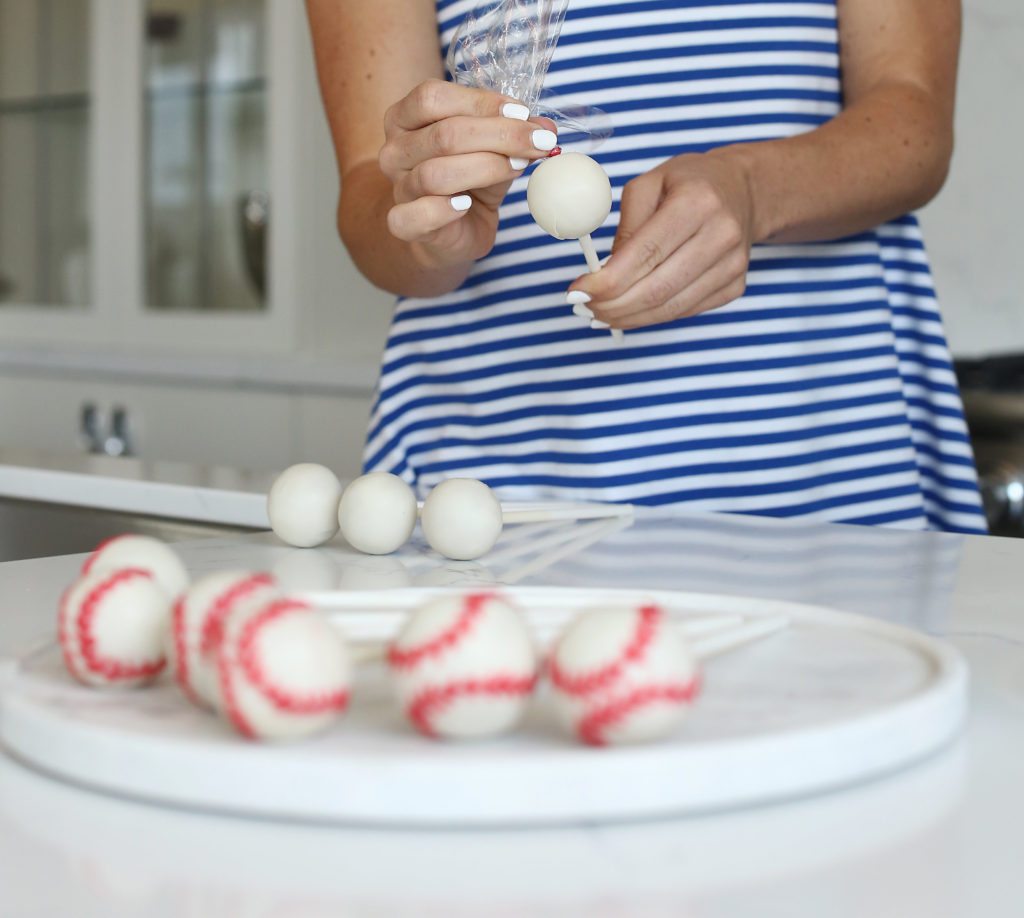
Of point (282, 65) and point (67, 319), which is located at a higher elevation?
point (282, 65)

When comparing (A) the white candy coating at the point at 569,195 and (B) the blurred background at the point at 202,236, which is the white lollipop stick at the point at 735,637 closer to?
(A) the white candy coating at the point at 569,195

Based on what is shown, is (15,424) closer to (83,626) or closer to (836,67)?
(836,67)

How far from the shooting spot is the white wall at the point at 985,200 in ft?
7.07

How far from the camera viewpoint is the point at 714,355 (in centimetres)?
104

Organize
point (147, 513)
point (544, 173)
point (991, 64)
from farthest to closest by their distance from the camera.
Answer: point (991, 64) → point (147, 513) → point (544, 173)

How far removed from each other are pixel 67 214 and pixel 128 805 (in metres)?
3.23

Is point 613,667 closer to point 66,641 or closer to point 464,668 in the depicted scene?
point 464,668

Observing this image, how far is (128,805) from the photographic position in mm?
352

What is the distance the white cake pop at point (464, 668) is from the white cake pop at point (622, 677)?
13 millimetres

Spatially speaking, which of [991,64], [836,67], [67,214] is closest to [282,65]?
[67,214]

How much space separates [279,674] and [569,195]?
477 millimetres

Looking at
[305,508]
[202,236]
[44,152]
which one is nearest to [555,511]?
[305,508]

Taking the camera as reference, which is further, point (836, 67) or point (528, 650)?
point (836, 67)

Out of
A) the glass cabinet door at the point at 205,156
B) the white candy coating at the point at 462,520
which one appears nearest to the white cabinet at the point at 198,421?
the glass cabinet door at the point at 205,156
